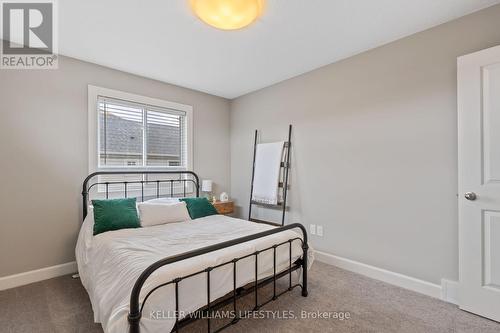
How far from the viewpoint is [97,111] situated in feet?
9.91

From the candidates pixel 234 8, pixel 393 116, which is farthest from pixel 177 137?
pixel 393 116

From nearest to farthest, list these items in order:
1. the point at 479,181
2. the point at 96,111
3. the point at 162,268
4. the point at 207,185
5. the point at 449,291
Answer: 1. the point at 162,268
2. the point at 479,181
3. the point at 449,291
4. the point at 96,111
5. the point at 207,185

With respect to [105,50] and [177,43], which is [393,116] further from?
[105,50]

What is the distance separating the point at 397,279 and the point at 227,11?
2.92m

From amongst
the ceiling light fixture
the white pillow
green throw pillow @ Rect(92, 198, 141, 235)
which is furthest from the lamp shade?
the ceiling light fixture

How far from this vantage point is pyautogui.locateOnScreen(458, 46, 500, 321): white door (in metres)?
1.90

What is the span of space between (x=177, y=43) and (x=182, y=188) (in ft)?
6.90

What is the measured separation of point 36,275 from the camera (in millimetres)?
2588

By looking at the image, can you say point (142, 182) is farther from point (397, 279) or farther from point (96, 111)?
point (397, 279)

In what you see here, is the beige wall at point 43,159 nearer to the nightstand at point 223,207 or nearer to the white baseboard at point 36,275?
the white baseboard at point 36,275

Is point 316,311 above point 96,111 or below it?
below

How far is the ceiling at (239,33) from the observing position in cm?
200

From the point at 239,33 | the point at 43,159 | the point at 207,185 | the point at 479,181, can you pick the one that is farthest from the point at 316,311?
the point at 43,159

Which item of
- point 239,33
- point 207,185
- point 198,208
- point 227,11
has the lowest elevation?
point 198,208
